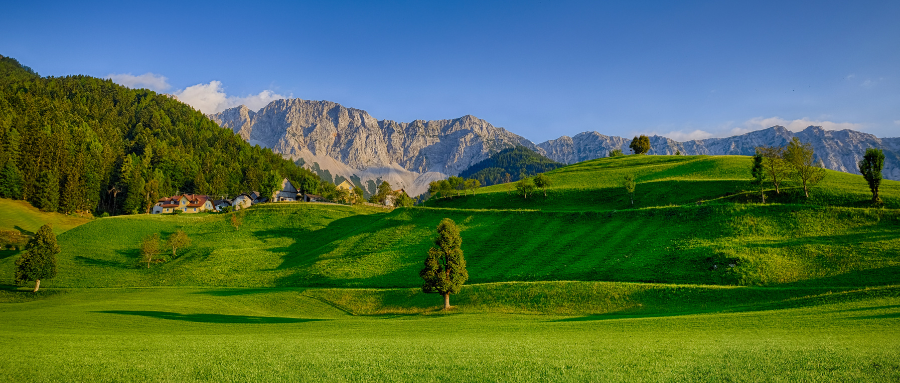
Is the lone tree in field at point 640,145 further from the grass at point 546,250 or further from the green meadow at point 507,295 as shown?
the grass at point 546,250

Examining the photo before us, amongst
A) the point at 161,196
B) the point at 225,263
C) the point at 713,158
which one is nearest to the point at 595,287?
the point at 225,263

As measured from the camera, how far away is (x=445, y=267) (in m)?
47.3

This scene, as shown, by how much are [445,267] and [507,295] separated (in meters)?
7.72

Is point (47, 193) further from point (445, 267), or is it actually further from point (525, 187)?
point (525, 187)

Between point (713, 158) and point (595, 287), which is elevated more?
point (713, 158)

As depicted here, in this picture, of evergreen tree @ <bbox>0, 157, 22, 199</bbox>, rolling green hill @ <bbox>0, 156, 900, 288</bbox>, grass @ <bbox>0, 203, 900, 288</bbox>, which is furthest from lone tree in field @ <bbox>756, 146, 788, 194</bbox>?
evergreen tree @ <bbox>0, 157, 22, 199</bbox>

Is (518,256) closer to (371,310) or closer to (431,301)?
(431,301)

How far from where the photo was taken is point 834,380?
43.9 feet

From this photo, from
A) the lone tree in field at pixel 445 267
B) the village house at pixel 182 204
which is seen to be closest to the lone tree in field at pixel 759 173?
the lone tree in field at pixel 445 267

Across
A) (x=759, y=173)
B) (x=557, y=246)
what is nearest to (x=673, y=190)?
(x=759, y=173)

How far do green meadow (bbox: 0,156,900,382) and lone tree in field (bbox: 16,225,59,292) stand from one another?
2.49m

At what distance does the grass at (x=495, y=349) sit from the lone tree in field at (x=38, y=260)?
79.6ft

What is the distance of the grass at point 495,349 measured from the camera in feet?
48.6

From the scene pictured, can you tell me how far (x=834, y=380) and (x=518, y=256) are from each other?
49472 mm
